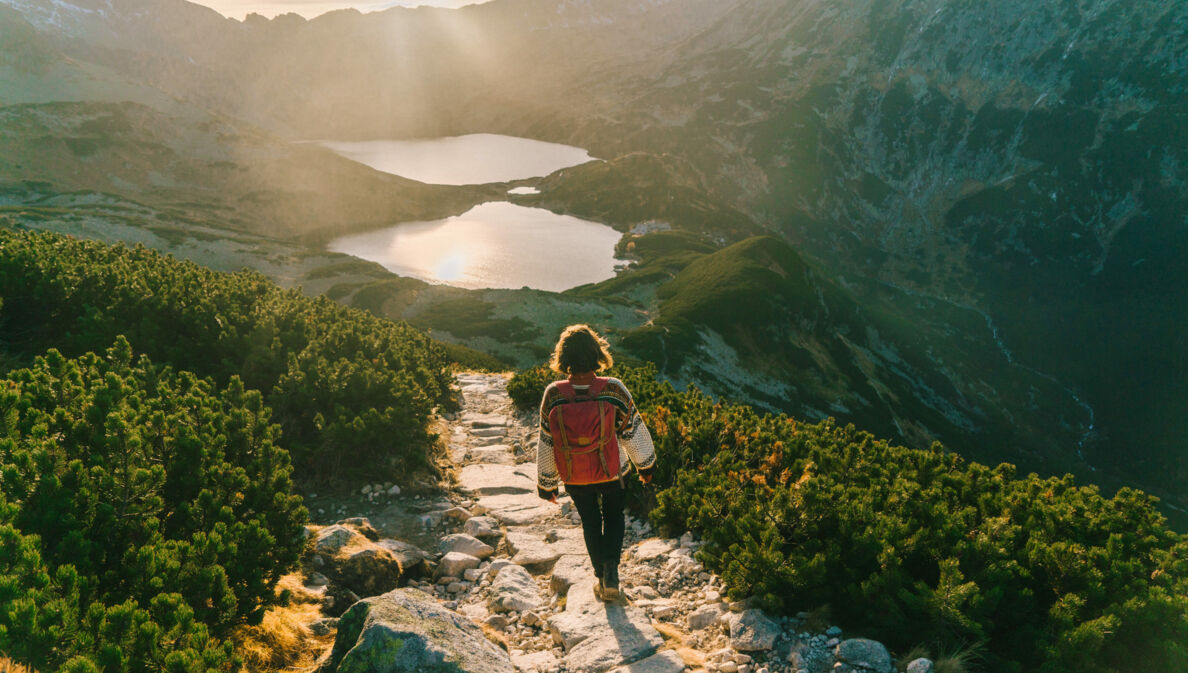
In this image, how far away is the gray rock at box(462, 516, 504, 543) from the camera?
10.8 meters

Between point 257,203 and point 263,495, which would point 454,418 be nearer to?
point 263,495

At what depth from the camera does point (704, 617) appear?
7363 millimetres

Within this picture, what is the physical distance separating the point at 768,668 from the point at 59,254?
1927 centimetres

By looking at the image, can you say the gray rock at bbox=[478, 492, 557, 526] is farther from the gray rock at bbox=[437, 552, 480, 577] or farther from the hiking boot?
the hiking boot

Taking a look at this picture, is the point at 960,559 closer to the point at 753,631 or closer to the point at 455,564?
the point at 753,631

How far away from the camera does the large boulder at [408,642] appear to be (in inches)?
198

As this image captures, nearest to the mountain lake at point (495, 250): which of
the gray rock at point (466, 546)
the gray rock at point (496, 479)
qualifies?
the gray rock at point (496, 479)

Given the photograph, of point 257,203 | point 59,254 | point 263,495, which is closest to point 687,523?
point 263,495

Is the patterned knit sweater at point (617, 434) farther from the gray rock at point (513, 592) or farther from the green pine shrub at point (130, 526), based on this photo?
the green pine shrub at point (130, 526)

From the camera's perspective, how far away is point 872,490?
862 cm

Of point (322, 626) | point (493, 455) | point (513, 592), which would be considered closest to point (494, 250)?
point (493, 455)

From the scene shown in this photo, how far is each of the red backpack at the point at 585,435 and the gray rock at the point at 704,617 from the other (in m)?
1.99

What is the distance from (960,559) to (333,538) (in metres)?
8.28

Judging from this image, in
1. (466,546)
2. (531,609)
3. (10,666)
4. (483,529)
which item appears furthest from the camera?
(483,529)
